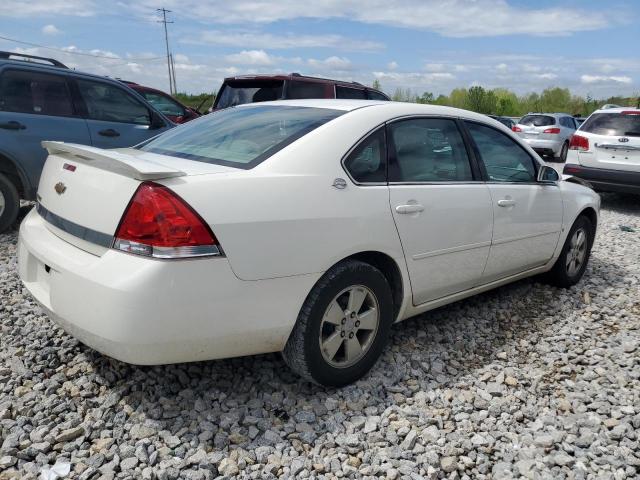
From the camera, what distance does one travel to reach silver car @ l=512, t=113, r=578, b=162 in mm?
15578

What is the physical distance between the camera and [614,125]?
27.7 ft

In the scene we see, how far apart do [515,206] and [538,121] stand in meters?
13.6

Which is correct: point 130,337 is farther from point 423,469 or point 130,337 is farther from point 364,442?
point 423,469

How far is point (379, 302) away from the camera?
291cm

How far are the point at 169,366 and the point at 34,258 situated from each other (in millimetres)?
899

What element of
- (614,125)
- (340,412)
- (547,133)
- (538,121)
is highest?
(614,125)

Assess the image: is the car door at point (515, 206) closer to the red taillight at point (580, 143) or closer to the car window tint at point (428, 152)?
the car window tint at point (428, 152)

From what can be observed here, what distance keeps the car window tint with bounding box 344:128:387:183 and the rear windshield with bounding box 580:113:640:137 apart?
6.94m

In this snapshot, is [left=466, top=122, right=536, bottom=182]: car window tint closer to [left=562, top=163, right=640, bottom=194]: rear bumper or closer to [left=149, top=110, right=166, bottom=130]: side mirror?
[left=149, top=110, right=166, bottom=130]: side mirror

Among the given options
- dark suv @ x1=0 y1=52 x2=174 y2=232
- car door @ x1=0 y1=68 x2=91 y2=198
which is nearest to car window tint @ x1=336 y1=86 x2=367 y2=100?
dark suv @ x1=0 y1=52 x2=174 y2=232

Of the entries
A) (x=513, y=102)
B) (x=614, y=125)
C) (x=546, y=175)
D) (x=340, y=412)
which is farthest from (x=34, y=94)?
(x=513, y=102)

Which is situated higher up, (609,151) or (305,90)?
(305,90)

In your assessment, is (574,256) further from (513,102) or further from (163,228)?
(513,102)

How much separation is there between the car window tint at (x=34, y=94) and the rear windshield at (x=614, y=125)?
768cm
